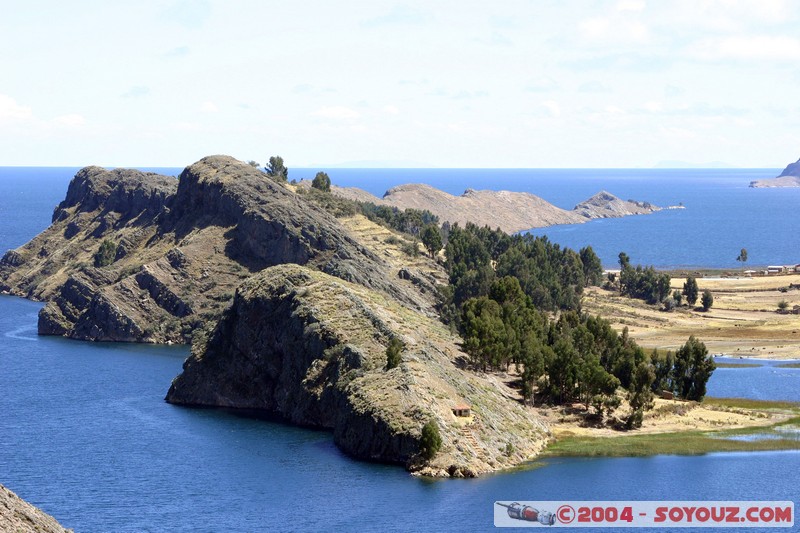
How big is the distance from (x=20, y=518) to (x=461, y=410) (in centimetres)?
5350

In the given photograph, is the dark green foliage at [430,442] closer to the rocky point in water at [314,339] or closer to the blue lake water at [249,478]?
the rocky point in water at [314,339]

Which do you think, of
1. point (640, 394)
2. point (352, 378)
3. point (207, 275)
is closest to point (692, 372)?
point (640, 394)

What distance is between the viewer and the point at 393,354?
11325 centimetres

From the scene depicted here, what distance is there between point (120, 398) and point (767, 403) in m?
78.3

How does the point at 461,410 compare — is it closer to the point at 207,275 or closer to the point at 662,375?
the point at 662,375

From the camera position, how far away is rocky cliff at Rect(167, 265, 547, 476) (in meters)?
104

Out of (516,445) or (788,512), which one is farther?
(516,445)

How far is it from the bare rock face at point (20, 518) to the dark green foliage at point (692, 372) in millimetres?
→ 88141

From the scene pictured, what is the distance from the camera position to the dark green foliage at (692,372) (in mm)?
133375

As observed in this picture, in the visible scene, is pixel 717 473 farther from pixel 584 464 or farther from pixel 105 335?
pixel 105 335

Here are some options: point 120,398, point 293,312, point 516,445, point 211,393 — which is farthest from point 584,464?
point 120,398

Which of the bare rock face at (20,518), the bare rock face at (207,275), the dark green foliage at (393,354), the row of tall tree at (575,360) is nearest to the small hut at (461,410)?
the dark green foliage at (393,354)

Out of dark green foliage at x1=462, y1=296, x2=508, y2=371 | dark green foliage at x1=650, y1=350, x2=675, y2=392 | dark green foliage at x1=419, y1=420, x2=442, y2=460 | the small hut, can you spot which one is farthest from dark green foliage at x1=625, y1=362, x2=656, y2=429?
dark green foliage at x1=419, y1=420, x2=442, y2=460

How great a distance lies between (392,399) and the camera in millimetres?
105812
